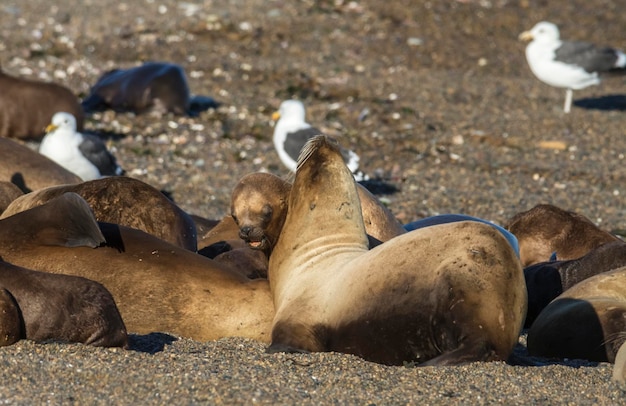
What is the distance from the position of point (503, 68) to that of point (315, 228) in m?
13.8

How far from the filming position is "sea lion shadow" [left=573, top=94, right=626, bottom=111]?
16781 mm

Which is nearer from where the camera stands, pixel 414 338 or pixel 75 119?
pixel 414 338

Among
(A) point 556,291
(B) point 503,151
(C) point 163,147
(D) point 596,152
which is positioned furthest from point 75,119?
(A) point 556,291

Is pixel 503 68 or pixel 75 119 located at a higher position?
pixel 75 119

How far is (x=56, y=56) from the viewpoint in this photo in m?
17.7

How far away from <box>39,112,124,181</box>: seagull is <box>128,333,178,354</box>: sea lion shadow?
5.61 m

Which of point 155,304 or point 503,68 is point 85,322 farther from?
point 503,68

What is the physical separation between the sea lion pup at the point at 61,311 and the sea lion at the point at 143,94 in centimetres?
942

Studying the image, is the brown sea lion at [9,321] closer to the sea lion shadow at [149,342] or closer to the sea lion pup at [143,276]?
the sea lion shadow at [149,342]

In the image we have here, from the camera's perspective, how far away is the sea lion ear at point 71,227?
584cm

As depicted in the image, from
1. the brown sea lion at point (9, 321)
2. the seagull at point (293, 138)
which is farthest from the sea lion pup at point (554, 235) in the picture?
the brown sea lion at point (9, 321)

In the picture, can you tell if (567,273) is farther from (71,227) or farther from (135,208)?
(71,227)

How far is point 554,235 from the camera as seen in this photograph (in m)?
8.45

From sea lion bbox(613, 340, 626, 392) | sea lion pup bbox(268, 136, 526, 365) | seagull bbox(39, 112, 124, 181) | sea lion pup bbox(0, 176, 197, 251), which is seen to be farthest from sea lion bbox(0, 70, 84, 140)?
sea lion bbox(613, 340, 626, 392)
